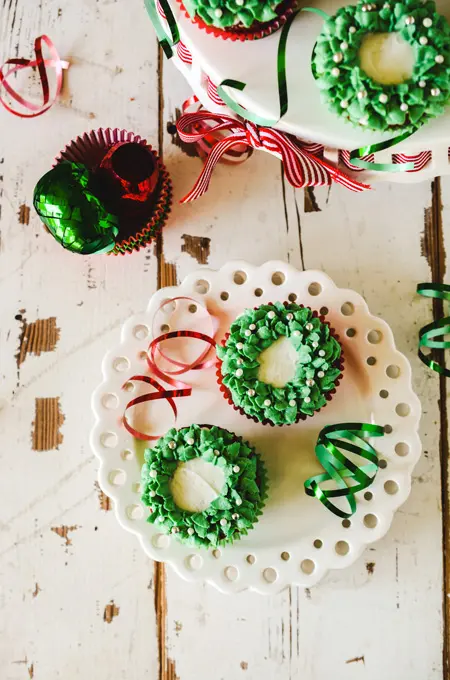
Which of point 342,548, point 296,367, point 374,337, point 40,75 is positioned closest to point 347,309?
point 374,337

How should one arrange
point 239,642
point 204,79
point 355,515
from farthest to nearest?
point 239,642
point 355,515
point 204,79

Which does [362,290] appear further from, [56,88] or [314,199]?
[56,88]

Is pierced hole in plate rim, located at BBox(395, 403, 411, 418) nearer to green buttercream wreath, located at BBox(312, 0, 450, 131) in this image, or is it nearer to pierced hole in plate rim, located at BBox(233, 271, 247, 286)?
pierced hole in plate rim, located at BBox(233, 271, 247, 286)

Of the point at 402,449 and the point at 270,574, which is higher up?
the point at 402,449

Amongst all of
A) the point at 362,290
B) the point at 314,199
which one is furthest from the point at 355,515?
the point at 314,199

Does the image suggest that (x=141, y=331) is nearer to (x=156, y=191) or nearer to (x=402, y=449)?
(x=156, y=191)

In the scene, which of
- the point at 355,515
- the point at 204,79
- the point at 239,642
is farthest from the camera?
the point at 239,642

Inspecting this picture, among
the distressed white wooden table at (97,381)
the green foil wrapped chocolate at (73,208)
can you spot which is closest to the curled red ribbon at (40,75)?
the distressed white wooden table at (97,381)
